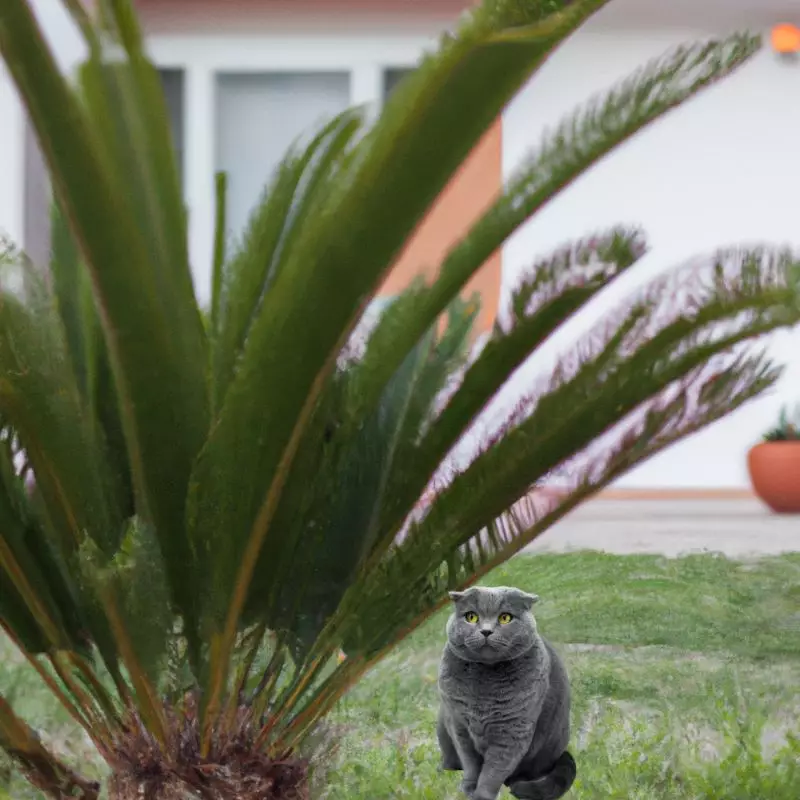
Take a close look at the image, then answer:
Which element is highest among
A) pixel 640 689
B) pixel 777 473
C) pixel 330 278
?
pixel 330 278

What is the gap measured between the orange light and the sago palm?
7.75 ft

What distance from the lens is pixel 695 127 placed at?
359 cm

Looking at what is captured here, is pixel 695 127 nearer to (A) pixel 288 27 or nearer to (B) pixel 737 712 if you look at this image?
(A) pixel 288 27

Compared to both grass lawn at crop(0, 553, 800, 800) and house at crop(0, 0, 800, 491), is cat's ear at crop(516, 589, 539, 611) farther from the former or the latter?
house at crop(0, 0, 800, 491)

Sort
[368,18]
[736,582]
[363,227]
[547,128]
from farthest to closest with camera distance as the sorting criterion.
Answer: [368,18], [736,582], [547,128], [363,227]

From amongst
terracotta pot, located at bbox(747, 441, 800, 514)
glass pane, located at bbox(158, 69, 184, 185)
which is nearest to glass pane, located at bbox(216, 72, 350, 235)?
glass pane, located at bbox(158, 69, 184, 185)

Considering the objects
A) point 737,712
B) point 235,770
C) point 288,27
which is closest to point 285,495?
point 235,770

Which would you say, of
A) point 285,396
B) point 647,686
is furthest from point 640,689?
point 285,396

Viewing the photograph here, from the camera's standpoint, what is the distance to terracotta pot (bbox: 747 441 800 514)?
3.49m

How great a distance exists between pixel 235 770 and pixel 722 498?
2.72 meters

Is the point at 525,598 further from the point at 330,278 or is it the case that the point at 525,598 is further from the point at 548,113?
the point at 548,113

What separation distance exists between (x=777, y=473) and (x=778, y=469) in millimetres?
14

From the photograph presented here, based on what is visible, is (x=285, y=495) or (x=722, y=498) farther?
(x=722, y=498)

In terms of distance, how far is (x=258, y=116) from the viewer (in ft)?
11.6
